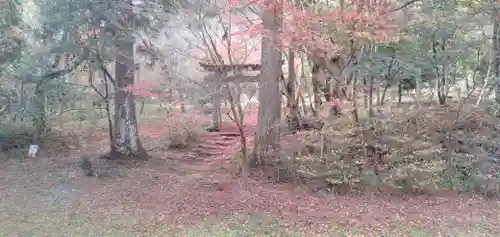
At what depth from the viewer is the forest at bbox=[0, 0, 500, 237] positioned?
6.24 meters

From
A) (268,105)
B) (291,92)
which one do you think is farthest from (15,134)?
(291,92)

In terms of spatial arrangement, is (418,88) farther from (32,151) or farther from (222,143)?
(32,151)

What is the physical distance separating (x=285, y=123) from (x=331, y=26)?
8.17 feet

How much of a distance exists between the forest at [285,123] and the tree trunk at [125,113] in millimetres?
29

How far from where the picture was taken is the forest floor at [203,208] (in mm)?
5805

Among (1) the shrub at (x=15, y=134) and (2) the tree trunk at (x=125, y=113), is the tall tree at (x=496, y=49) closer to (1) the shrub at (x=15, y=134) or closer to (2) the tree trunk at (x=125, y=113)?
(2) the tree trunk at (x=125, y=113)

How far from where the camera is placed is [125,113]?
8945 mm

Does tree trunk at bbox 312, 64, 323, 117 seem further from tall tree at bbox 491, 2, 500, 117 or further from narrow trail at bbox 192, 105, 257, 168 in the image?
tall tree at bbox 491, 2, 500, 117

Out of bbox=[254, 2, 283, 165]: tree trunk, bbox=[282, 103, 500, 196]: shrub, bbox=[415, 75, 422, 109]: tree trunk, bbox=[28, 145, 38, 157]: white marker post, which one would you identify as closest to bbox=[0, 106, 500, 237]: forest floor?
bbox=[282, 103, 500, 196]: shrub

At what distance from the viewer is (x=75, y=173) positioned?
809 centimetres

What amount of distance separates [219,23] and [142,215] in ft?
10.8

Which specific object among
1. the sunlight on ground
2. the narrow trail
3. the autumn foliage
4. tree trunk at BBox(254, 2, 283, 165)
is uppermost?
the autumn foliage

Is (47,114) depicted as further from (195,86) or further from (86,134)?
(195,86)

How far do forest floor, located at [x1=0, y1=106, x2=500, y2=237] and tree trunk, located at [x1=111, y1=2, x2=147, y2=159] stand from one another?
28.8 inches
